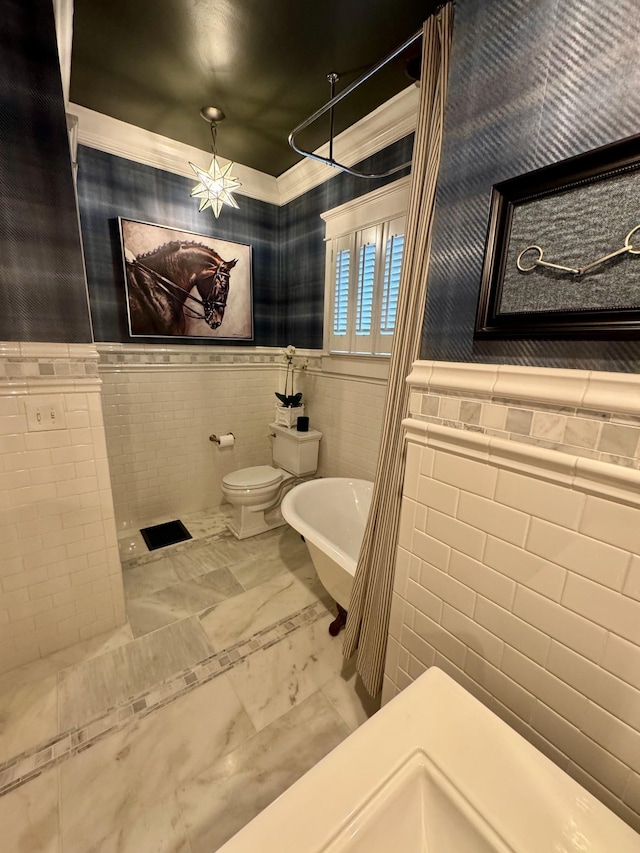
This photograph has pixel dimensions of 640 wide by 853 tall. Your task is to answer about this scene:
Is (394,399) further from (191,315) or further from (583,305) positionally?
(191,315)

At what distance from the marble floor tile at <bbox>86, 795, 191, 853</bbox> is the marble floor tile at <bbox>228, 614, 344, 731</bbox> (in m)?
0.35

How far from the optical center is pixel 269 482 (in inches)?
98.6

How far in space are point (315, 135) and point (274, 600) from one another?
2783mm

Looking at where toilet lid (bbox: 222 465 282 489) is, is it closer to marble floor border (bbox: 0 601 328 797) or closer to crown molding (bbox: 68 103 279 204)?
marble floor border (bbox: 0 601 328 797)

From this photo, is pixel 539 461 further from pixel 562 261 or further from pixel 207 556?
pixel 207 556

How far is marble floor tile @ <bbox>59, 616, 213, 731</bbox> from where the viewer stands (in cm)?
139

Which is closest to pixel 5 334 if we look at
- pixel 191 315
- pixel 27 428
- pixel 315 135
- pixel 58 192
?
pixel 27 428

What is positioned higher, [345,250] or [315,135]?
[315,135]

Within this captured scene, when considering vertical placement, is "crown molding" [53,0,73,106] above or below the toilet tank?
above

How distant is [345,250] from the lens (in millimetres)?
2246

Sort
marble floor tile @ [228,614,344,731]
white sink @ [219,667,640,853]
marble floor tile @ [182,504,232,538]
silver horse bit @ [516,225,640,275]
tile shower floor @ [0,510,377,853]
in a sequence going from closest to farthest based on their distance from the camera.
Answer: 1. white sink @ [219,667,640,853]
2. silver horse bit @ [516,225,640,275]
3. tile shower floor @ [0,510,377,853]
4. marble floor tile @ [228,614,344,731]
5. marble floor tile @ [182,504,232,538]

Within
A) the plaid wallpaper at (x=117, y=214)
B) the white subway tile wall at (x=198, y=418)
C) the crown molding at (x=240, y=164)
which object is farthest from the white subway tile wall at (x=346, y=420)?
the crown molding at (x=240, y=164)

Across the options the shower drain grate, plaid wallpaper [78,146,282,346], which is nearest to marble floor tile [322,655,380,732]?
the shower drain grate

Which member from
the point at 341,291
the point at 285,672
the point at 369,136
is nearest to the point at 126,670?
the point at 285,672
